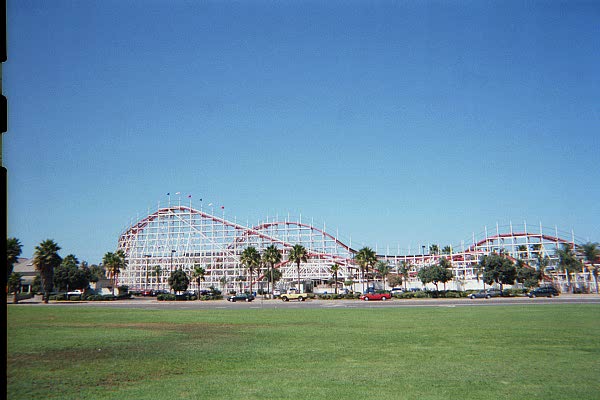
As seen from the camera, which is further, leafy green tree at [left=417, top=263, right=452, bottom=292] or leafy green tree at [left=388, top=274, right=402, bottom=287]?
leafy green tree at [left=388, top=274, right=402, bottom=287]

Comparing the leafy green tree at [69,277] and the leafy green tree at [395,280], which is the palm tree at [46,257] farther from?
the leafy green tree at [395,280]

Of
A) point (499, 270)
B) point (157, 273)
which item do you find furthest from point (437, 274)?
point (157, 273)

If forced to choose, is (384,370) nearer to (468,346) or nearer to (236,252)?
(468,346)

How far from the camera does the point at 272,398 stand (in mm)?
7973

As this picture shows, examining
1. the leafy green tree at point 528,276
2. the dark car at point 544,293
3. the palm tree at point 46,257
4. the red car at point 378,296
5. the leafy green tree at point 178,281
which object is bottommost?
the dark car at point 544,293

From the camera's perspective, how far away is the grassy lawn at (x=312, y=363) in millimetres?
8516

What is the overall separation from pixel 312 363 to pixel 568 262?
6317cm

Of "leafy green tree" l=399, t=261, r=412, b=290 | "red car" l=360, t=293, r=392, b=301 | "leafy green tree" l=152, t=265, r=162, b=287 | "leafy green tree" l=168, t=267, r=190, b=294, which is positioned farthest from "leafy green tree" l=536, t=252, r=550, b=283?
"leafy green tree" l=152, t=265, r=162, b=287

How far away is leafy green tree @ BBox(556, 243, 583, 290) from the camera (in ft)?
207

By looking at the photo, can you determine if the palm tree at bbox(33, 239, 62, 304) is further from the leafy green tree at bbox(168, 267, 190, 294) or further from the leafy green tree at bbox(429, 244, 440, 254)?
the leafy green tree at bbox(429, 244, 440, 254)

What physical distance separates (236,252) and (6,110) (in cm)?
8057

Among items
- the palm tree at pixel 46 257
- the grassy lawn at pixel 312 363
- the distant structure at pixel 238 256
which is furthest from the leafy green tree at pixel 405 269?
the grassy lawn at pixel 312 363

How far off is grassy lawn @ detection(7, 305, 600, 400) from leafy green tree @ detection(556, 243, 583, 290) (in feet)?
169

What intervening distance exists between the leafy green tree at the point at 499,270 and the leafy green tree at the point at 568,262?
30.1 feet
